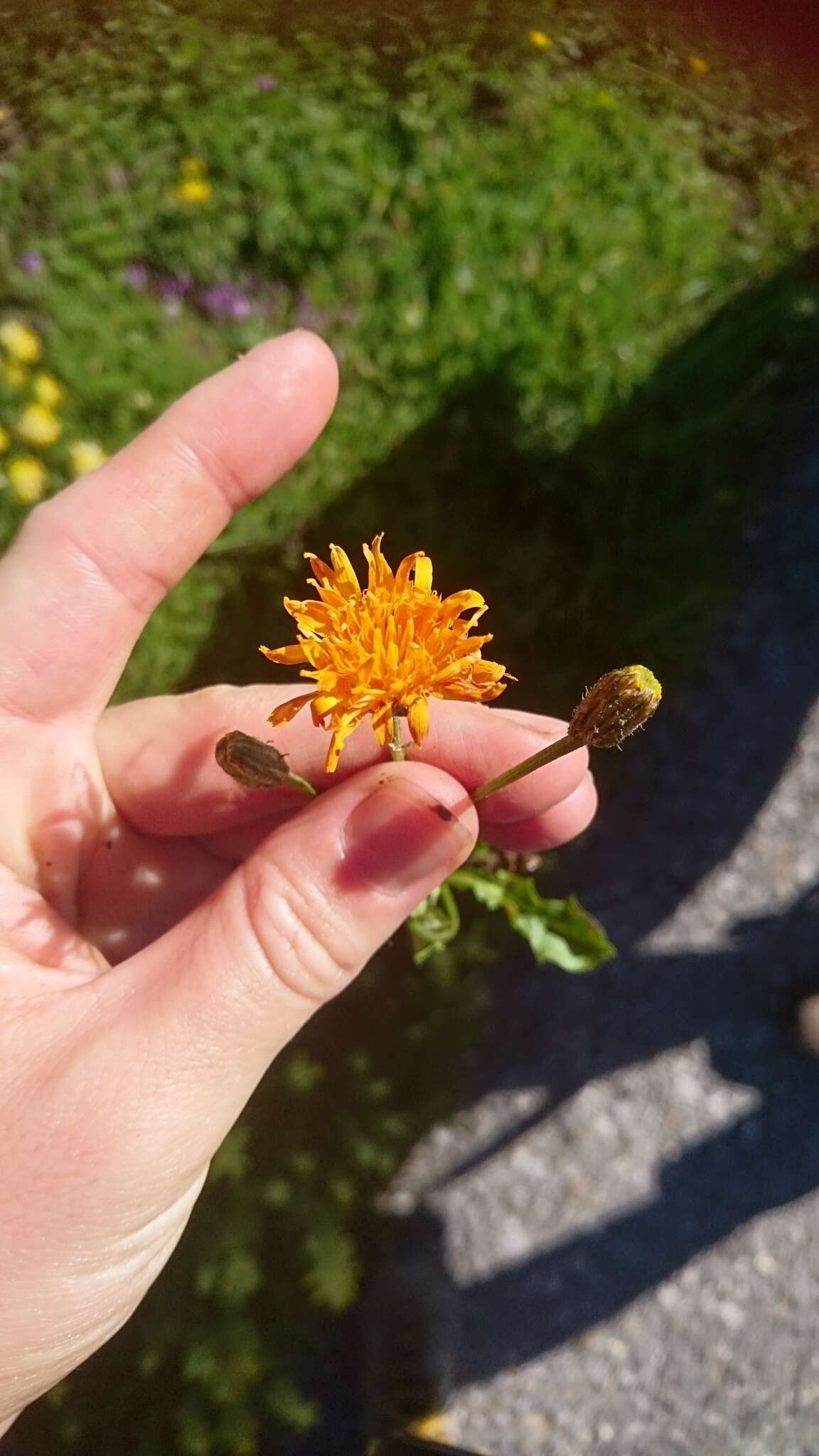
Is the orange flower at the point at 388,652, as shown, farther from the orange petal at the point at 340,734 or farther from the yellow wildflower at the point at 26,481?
the yellow wildflower at the point at 26,481

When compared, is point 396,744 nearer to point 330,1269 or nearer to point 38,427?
point 330,1269

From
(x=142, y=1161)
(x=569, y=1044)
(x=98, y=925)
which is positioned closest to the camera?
(x=142, y=1161)

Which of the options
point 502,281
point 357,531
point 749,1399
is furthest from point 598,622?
point 749,1399

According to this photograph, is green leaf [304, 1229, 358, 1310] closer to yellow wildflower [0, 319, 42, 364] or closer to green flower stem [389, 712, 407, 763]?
green flower stem [389, 712, 407, 763]

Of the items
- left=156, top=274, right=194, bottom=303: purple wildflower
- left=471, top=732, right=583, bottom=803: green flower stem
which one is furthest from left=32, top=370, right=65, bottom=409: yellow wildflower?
left=471, top=732, right=583, bottom=803: green flower stem

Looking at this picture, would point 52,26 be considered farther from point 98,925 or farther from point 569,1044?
point 569,1044

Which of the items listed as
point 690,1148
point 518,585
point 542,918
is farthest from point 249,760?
point 690,1148

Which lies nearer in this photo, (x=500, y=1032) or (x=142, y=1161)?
(x=142, y=1161)
